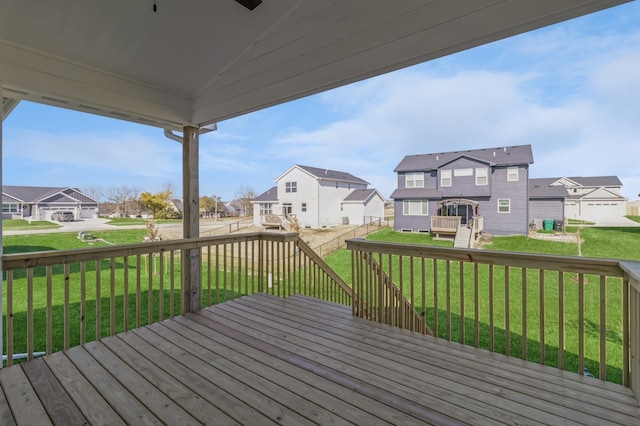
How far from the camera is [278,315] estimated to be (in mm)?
3297

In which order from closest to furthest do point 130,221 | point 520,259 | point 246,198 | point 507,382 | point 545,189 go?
1. point 507,382
2. point 520,259
3. point 545,189
4. point 130,221
5. point 246,198

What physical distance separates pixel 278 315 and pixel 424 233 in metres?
1.96

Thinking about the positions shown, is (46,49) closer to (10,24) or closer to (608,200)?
(10,24)

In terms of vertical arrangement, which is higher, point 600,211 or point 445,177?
point 445,177

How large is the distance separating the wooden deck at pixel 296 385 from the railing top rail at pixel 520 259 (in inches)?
29.6

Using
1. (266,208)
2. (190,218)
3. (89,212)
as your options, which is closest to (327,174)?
(266,208)

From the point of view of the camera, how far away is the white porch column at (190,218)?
3.55m

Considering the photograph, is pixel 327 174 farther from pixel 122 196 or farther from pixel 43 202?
pixel 43 202

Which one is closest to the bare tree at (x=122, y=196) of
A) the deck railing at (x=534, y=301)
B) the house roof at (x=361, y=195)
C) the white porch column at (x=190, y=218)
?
the white porch column at (x=190, y=218)

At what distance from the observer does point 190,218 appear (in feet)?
11.8

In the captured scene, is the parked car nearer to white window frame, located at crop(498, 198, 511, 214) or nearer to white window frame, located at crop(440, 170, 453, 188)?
white window frame, located at crop(440, 170, 453, 188)

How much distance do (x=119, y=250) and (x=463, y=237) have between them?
11.4 ft

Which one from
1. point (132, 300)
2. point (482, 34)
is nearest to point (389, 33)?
point (482, 34)

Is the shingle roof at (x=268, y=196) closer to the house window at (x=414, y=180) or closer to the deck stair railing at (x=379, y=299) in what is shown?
the house window at (x=414, y=180)
